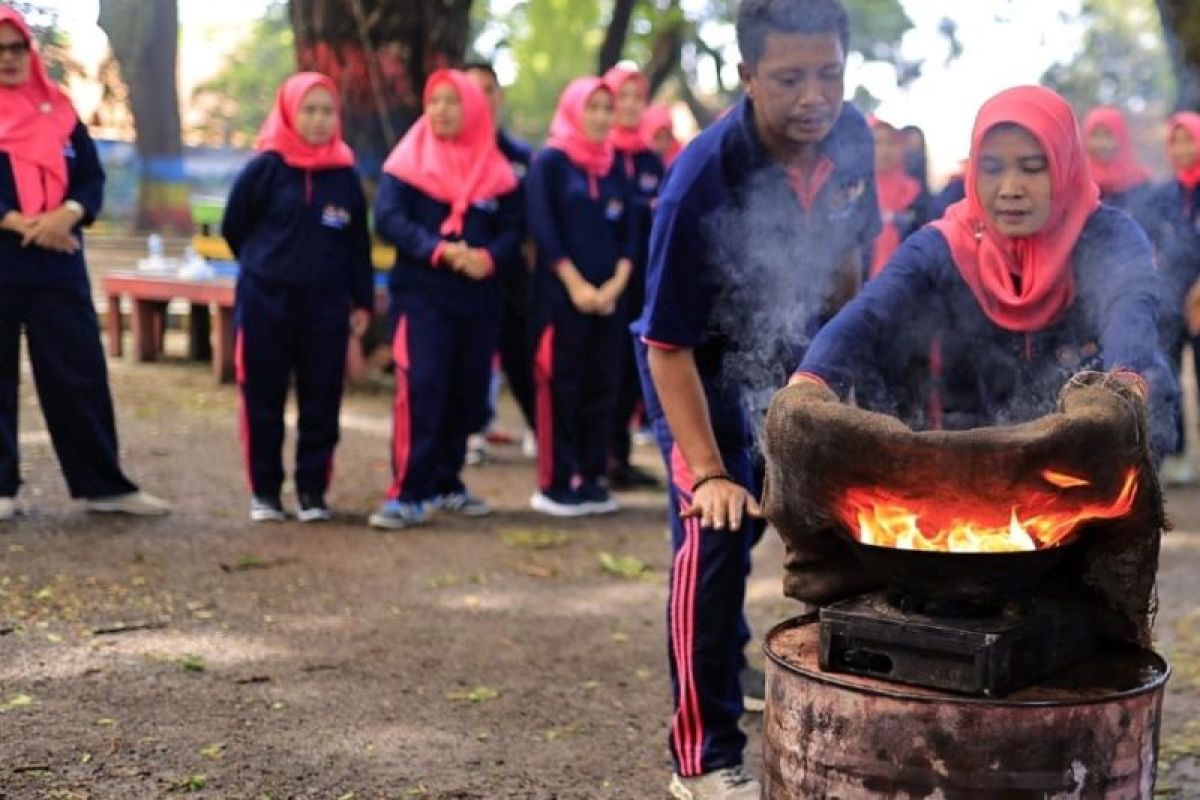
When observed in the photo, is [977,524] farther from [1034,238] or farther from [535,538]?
[535,538]

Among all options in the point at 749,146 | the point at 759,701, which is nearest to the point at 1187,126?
the point at 759,701

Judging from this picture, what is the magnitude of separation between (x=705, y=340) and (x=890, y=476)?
1093mm

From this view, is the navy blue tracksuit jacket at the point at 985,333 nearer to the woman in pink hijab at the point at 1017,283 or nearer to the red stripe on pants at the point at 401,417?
the woman in pink hijab at the point at 1017,283

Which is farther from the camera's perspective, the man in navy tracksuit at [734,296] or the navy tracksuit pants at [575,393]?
the navy tracksuit pants at [575,393]

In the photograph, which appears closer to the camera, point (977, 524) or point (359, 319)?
point (977, 524)

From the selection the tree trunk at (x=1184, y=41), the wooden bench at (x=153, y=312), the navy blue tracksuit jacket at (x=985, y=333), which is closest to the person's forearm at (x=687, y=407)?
the navy blue tracksuit jacket at (x=985, y=333)

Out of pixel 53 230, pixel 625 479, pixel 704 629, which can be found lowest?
pixel 625 479

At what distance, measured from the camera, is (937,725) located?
2.84 m

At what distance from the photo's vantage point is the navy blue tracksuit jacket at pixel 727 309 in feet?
12.5

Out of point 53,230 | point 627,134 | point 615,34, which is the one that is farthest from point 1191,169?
point 615,34

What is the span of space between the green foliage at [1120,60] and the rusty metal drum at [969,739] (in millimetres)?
30987

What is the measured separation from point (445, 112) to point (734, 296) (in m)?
4.15

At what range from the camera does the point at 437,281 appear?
24.4 ft

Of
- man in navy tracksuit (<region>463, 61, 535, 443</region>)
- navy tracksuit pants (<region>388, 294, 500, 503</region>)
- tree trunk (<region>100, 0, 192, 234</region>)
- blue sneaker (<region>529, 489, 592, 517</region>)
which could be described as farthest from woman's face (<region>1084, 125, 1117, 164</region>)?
tree trunk (<region>100, 0, 192, 234</region>)
